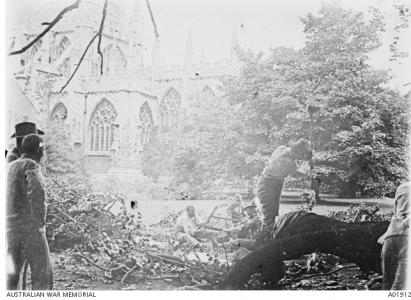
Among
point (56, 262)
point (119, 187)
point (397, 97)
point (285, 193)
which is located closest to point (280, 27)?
point (397, 97)

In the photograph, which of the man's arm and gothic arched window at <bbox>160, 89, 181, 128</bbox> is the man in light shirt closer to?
gothic arched window at <bbox>160, 89, 181, 128</bbox>

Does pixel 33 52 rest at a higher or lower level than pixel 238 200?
higher

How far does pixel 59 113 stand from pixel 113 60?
2.12 ft

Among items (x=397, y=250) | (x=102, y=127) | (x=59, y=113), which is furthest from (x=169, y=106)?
(x=397, y=250)

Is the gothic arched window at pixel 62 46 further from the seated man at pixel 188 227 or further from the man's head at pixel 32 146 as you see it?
the seated man at pixel 188 227

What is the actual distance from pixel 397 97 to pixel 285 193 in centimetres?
121

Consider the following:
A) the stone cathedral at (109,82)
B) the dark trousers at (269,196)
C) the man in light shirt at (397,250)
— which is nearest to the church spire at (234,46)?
the stone cathedral at (109,82)

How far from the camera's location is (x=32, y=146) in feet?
11.1

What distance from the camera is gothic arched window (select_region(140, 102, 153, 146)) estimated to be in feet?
12.2

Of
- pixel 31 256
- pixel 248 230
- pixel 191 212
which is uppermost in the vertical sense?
pixel 191 212

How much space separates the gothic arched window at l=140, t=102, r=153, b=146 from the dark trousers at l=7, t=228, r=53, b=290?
109cm

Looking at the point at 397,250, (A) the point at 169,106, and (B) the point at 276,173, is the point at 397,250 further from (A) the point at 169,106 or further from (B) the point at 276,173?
(A) the point at 169,106

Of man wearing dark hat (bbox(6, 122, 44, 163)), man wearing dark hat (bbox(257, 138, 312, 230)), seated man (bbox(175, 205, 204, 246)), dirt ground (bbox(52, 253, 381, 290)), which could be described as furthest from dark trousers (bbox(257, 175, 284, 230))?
man wearing dark hat (bbox(6, 122, 44, 163))

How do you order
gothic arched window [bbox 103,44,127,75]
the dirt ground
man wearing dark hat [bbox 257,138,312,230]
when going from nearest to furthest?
the dirt ground → man wearing dark hat [bbox 257,138,312,230] → gothic arched window [bbox 103,44,127,75]
